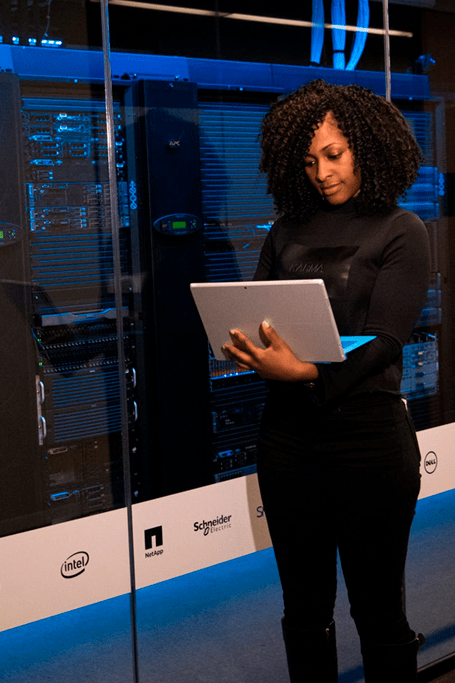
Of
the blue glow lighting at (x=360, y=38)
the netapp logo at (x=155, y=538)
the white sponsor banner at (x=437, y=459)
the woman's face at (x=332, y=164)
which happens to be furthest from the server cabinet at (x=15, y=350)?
the white sponsor banner at (x=437, y=459)

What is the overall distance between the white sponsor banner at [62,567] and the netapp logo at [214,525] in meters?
0.24

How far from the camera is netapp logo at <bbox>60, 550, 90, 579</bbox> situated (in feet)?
6.61

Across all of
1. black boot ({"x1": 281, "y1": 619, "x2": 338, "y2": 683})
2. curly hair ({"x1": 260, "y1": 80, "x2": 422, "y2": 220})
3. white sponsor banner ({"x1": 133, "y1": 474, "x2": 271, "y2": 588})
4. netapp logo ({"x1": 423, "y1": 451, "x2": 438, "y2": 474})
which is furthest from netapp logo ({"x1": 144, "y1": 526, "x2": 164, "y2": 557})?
netapp logo ({"x1": 423, "y1": 451, "x2": 438, "y2": 474})

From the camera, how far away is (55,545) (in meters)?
2.01

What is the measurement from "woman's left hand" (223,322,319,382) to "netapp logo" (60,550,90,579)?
30.6 inches

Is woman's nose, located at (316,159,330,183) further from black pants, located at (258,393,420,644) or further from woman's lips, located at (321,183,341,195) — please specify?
black pants, located at (258,393,420,644)

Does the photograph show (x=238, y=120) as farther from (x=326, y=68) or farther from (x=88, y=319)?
(x=88, y=319)

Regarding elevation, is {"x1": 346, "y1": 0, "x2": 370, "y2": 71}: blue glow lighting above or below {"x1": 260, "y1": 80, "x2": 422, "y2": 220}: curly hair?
above

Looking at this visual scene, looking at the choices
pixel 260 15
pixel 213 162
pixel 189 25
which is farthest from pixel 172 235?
pixel 260 15

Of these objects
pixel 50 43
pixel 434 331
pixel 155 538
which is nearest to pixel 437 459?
pixel 434 331

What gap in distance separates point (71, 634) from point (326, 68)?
196 cm

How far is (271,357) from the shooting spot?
5.09ft

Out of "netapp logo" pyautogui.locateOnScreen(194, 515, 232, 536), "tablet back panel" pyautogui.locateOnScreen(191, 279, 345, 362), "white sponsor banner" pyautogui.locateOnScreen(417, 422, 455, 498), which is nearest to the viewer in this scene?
"tablet back panel" pyautogui.locateOnScreen(191, 279, 345, 362)

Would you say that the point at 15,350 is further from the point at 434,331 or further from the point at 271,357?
the point at 434,331
